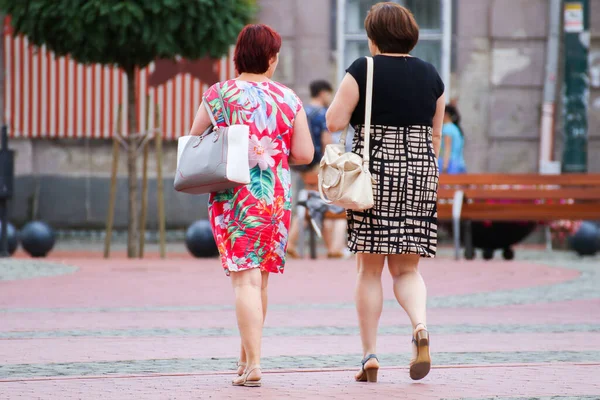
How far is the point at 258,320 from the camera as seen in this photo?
5.54 m

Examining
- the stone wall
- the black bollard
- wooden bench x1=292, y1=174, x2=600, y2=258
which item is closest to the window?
the stone wall

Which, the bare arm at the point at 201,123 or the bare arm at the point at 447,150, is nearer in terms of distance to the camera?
the bare arm at the point at 201,123

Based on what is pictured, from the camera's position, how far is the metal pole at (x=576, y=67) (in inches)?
658

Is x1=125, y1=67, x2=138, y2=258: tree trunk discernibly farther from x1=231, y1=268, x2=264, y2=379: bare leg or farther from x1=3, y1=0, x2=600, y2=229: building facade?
x1=231, y1=268, x2=264, y2=379: bare leg

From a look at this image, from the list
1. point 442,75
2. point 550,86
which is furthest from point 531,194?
point 442,75

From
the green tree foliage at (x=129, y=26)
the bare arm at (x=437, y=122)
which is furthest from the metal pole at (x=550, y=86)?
the bare arm at (x=437, y=122)

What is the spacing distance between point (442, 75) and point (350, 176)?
13572mm

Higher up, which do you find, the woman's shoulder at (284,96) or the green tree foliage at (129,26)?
the green tree foliage at (129,26)

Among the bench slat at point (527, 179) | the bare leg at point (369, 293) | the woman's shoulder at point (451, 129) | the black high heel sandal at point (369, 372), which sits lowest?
the black high heel sandal at point (369, 372)

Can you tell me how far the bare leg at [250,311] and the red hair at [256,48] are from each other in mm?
877

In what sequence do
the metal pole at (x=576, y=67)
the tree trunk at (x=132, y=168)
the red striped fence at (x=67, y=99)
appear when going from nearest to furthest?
the tree trunk at (x=132, y=168) → the metal pole at (x=576, y=67) → the red striped fence at (x=67, y=99)

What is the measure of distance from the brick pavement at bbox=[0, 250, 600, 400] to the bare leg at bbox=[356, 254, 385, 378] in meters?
0.25

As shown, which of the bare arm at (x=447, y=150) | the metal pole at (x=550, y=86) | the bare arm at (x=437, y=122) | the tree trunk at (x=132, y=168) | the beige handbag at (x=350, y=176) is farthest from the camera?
the metal pole at (x=550, y=86)

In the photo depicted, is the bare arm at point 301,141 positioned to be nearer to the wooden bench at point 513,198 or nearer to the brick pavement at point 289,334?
the brick pavement at point 289,334
